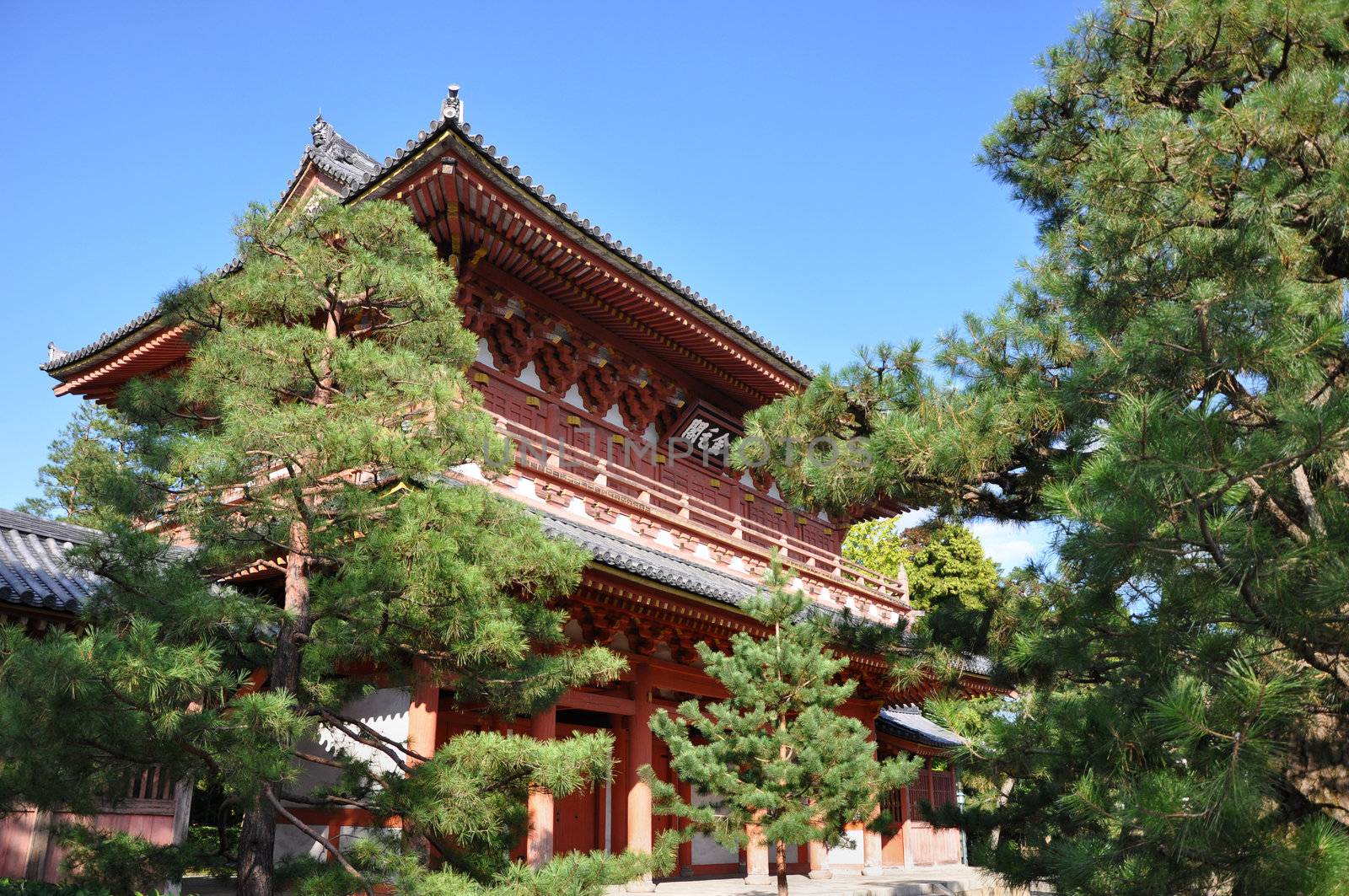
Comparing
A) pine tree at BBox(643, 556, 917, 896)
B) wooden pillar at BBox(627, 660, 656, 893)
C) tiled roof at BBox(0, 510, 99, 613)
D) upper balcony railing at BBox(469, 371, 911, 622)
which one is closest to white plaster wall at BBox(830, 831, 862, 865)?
upper balcony railing at BBox(469, 371, 911, 622)

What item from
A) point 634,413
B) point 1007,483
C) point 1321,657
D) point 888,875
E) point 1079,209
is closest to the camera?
point 1321,657

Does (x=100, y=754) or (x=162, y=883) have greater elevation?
(x=100, y=754)

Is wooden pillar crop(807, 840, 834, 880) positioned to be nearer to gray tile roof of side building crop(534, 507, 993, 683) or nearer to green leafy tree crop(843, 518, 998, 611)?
gray tile roof of side building crop(534, 507, 993, 683)

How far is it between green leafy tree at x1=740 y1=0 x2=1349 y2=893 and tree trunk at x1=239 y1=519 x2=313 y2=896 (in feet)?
10.9

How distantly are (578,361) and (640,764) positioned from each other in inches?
190

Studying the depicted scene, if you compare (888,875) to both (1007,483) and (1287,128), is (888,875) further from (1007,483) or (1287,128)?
(1287,128)

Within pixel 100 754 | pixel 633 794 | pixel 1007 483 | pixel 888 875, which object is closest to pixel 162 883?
pixel 100 754

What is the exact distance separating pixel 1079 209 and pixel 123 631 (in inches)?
293

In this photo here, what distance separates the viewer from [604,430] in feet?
41.0

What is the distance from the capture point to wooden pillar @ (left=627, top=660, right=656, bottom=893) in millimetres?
10344

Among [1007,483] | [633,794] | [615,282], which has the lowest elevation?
[633,794]

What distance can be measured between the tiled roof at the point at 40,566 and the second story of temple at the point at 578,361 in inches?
88.4

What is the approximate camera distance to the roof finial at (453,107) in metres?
8.29

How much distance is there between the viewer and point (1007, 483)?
712cm
